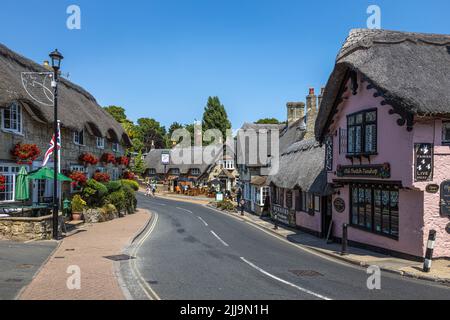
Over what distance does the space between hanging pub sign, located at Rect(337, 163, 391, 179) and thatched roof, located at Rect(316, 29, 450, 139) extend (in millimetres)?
2493

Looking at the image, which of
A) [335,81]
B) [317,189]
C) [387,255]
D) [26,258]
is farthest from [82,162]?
[387,255]

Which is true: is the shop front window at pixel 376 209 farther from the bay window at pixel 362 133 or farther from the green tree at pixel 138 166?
the green tree at pixel 138 166

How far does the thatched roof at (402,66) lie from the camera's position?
13.1m

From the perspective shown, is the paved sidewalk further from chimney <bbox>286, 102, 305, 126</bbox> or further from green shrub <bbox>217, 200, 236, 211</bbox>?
chimney <bbox>286, 102, 305, 126</bbox>

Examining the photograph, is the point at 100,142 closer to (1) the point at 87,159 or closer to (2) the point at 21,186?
(1) the point at 87,159

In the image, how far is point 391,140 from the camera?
47.5ft

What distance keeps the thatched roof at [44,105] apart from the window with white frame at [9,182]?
10.2 ft

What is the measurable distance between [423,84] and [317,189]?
784cm

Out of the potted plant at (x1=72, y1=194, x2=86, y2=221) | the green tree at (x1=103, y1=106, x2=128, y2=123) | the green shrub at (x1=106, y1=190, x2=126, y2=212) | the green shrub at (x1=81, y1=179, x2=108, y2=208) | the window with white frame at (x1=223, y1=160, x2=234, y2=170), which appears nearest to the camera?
the potted plant at (x1=72, y1=194, x2=86, y2=221)

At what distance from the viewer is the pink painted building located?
13211mm

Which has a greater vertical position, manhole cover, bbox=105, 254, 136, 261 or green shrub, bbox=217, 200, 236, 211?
manhole cover, bbox=105, 254, 136, 261

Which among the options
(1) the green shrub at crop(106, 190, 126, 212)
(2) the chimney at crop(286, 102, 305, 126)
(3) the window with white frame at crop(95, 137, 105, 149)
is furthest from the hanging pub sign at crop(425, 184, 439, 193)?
(2) the chimney at crop(286, 102, 305, 126)

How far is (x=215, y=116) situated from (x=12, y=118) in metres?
66.1
